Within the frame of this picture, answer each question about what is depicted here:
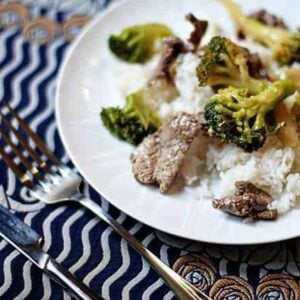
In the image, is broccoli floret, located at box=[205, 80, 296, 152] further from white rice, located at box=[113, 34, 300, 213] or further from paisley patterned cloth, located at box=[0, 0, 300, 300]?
paisley patterned cloth, located at box=[0, 0, 300, 300]

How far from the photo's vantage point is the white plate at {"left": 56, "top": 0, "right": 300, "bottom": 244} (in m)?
1.98

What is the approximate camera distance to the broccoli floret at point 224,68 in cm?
218

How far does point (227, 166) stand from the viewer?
6.98 feet

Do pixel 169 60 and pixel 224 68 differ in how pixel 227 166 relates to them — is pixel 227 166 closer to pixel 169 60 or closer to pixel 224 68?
pixel 224 68

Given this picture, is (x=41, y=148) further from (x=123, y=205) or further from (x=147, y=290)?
(x=147, y=290)

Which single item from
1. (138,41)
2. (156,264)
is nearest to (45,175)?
(156,264)

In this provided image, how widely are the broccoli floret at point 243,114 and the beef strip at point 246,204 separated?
151 mm

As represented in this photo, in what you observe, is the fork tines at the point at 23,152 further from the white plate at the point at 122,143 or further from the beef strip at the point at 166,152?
the beef strip at the point at 166,152

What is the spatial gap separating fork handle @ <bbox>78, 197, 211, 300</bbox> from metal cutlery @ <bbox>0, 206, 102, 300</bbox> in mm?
205

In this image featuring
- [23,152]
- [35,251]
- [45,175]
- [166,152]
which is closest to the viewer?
[35,251]

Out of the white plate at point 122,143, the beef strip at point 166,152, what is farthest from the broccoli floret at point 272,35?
the beef strip at point 166,152

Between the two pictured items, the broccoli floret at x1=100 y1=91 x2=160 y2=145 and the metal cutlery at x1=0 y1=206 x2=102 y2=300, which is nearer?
the metal cutlery at x1=0 y1=206 x2=102 y2=300

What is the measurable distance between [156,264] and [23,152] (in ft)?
Answer: 2.44

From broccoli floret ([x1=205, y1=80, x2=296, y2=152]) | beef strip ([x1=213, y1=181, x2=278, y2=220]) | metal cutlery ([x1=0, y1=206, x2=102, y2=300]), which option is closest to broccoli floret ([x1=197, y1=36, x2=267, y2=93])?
broccoli floret ([x1=205, y1=80, x2=296, y2=152])
